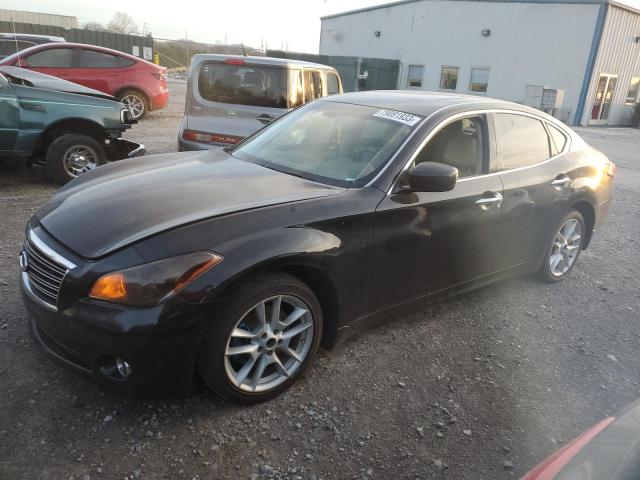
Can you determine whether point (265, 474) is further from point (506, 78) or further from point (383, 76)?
point (383, 76)

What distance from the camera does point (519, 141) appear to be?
13.3ft

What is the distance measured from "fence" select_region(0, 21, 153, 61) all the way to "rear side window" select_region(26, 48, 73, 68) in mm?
13767

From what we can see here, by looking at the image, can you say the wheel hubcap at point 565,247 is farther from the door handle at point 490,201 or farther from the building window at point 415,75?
the building window at point 415,75

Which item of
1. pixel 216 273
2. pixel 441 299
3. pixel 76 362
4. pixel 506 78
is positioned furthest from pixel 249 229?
pixel 506 78

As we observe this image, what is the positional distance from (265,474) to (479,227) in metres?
2.16

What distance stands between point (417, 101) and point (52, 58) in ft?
34.1

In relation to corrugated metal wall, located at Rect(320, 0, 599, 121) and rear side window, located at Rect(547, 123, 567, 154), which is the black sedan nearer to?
rear side window, located at Rect(547, 123, 567, 154)

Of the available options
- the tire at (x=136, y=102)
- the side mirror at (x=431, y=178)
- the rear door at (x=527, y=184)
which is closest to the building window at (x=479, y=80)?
the tire at (x=136, y=102)

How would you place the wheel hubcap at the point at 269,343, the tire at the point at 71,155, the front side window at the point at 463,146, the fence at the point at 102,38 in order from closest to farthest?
the wheel hubcap at the point at 269,343
the front side window at the point at 463,146
the tire at the point at 71,155
the fence at the point at 102,38

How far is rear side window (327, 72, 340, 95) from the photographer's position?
8109mm

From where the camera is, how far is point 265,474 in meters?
2.35

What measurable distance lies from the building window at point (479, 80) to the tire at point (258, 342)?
2298 centimetres

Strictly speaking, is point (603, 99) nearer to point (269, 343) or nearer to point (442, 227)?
point (442, 227)

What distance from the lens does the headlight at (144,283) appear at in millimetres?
2301
